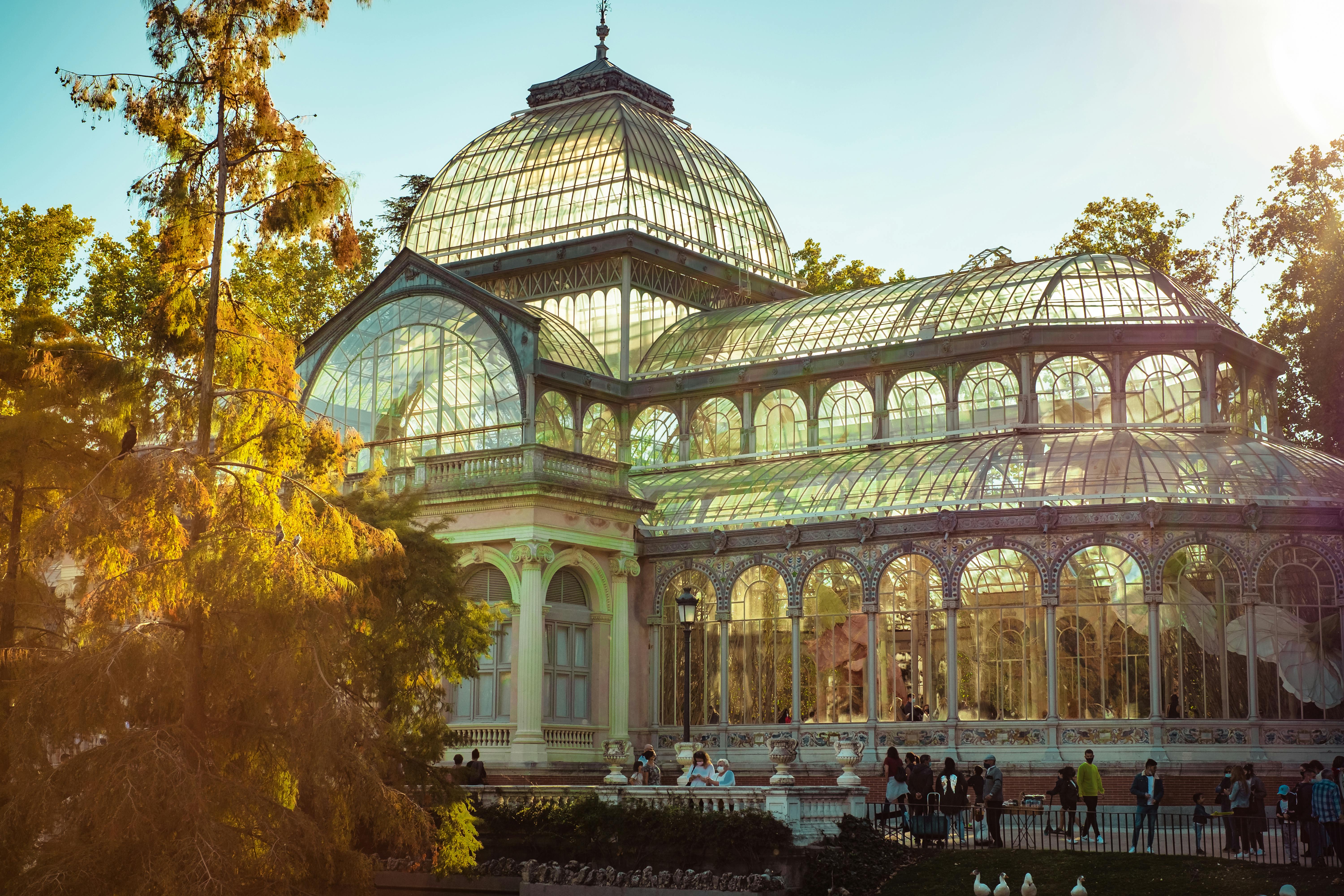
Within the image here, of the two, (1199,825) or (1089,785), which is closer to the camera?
(1199,825)

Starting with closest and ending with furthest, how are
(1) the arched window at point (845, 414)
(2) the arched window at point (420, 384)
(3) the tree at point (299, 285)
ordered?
(2) the arched window at point (420, 384), (1) the arched window at point (845, 414), (3) the tree at point (299, 285)

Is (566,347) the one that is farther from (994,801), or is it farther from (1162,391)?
(994,801)

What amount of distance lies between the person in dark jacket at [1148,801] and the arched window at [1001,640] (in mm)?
6556

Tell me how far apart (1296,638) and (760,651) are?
11.6 metres

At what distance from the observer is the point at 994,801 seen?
91.0 feet

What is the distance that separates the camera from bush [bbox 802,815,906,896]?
25.0 meters

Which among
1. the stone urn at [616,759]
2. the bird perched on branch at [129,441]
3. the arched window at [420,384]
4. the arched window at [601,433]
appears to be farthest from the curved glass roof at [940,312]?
the bird perched on branch at [129,441]

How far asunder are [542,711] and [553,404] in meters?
8.26

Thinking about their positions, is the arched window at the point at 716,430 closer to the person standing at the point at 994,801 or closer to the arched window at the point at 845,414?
the arched window at the point at 845,414

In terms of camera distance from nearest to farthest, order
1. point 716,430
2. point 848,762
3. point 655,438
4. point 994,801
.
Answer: point 848,762, point 994,801, point 716,430, point 655,438

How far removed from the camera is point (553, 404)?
41.7 m

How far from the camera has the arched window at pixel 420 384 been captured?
132 feet

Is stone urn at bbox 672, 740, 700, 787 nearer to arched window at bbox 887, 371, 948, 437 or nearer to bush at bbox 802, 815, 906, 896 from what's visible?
bush at bbox 802, 815, 906, 896

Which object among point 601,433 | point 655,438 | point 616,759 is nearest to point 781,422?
point 655,438
